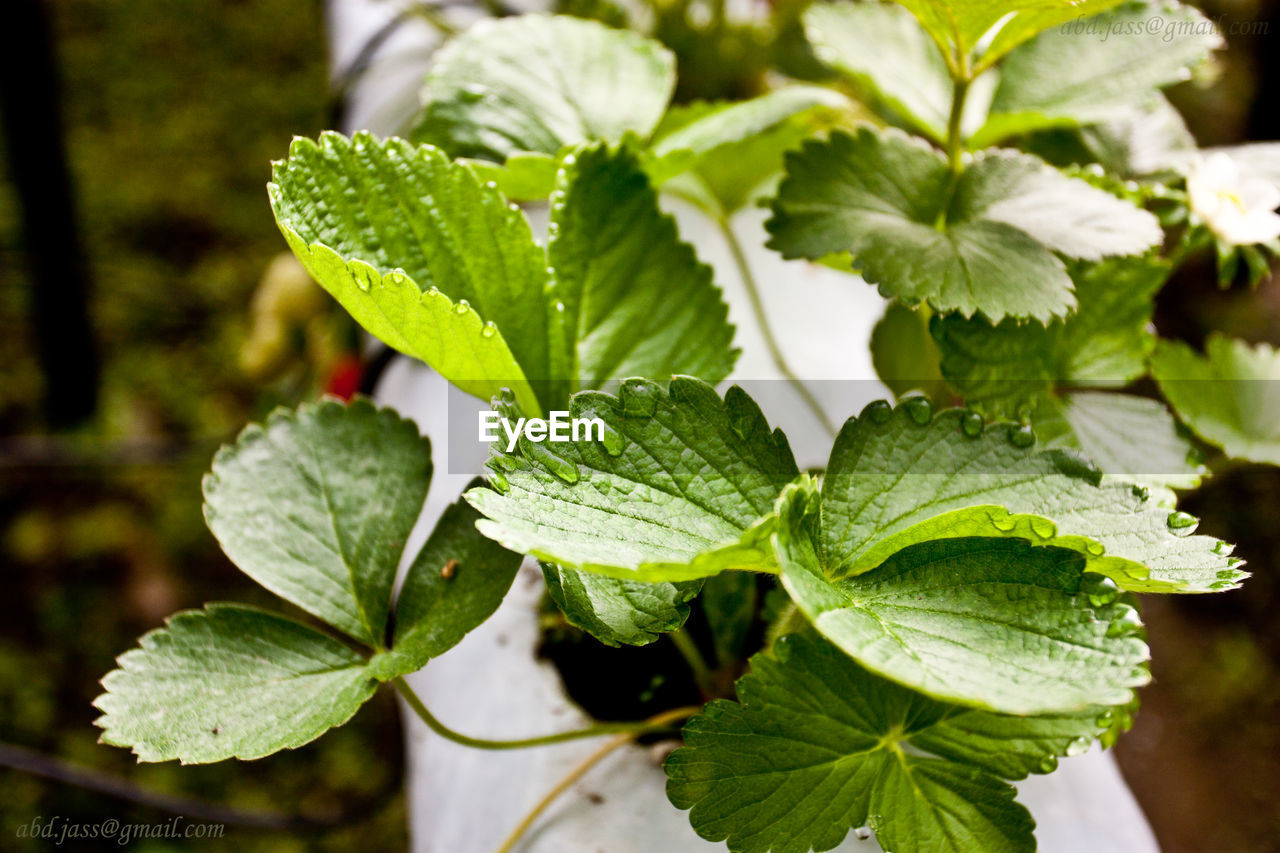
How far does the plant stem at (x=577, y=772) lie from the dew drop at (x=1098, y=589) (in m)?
0.16

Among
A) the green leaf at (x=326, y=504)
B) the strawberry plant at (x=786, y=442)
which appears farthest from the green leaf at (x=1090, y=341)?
the green leaf at (x=326, y=504)

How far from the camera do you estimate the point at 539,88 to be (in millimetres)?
442

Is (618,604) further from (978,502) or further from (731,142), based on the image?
(731,142)

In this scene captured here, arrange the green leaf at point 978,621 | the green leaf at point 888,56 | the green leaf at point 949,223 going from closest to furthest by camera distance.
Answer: the green leaf at point 978,621, the green leaf at point 949,223, the green leaf at point 888,56

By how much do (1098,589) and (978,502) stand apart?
0.15 ft

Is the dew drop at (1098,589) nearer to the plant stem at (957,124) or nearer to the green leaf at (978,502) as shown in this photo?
the green leaf at (978,502)

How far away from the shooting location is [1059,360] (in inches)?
15.3

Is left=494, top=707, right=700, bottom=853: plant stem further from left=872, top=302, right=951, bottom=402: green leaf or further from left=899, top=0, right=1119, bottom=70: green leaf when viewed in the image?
left=899, top=0, right=1119, bottom=70: green leaf

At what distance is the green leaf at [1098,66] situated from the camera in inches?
16.6

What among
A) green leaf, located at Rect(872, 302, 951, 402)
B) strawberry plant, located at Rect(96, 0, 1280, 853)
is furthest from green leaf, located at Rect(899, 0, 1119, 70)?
green leaf, located at Rect(872, 302, 951, 402)

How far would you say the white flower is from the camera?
36 centimetres

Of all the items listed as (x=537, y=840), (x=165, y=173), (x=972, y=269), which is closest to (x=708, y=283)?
Answer: (x=972, y=269)

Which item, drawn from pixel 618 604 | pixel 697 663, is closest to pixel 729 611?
pixel 697 663

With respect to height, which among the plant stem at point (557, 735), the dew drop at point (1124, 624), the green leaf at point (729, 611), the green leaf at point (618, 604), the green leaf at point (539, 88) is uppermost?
the green leaf at point (539, 88)
